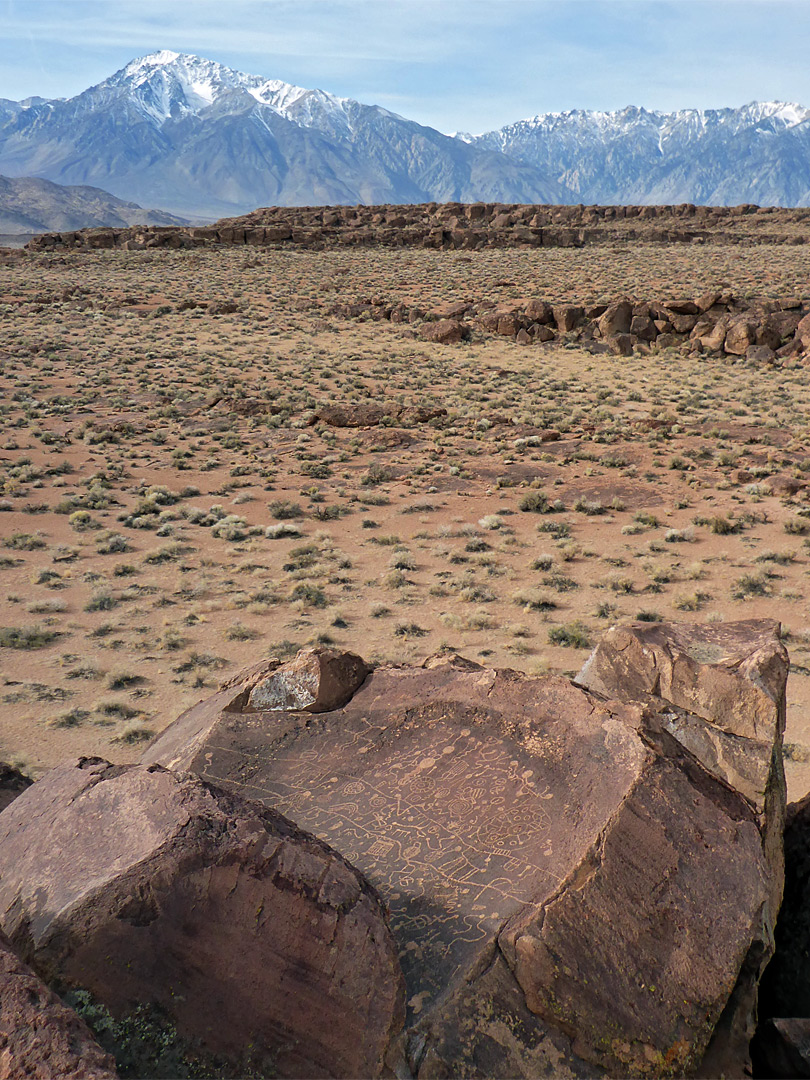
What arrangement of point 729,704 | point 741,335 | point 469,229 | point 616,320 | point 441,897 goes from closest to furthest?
point 441,897
point 729,704
point 741,335
point 616,320
point 469,229

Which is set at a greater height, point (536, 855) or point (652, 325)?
point (652, 325)

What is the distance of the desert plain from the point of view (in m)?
11.2

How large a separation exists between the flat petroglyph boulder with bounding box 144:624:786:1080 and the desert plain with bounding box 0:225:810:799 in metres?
4.02

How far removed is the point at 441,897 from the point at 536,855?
0.61 metres

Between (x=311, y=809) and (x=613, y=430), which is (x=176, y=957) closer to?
(x=311, y=809)

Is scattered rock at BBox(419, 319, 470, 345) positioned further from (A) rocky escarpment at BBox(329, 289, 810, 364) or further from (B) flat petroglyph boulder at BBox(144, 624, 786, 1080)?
(B) flat petroglyph boulder at BBox(144, 624, 786, 1080)

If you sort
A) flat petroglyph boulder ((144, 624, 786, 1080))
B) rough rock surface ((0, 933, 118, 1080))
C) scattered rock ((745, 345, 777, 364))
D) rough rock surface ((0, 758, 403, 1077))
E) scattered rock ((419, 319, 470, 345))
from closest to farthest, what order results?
rough rock surface ((0, 933, 118, 1080)), rough rock surface ((0, 758, 403, 1077)), flat petroglyph boulder ((144, 624, 786, 1080)), scattered rock ((745, 345, 777, 364)), scattered rock ((419, 319, 470, 345))

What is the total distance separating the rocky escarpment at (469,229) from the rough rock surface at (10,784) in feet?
238

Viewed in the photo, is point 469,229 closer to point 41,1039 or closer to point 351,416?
point 351,416

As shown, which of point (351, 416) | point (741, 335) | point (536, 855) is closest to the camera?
point (536, 855)

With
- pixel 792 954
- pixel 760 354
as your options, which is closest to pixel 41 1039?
pixel 792 954

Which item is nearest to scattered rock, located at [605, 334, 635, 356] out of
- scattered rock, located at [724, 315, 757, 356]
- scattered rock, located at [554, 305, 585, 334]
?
scattered rock, located at [554, 305, 585, 334]

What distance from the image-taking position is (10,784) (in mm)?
6191

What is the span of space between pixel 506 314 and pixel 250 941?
134ft
